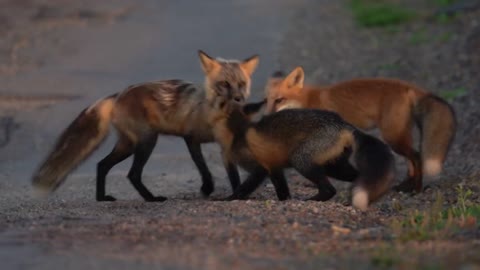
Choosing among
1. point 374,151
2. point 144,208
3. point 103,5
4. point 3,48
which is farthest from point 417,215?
point 103,5

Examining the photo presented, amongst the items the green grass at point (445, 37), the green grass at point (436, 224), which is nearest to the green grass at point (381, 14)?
the green grass at point (445, 37)

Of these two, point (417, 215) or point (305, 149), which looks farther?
point (305, 149)

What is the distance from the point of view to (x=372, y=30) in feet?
59.4

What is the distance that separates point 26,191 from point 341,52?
782cm

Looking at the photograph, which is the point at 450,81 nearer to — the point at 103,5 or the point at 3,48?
the point at 3,48

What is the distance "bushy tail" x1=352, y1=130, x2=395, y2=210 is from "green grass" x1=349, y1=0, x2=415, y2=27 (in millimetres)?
10564

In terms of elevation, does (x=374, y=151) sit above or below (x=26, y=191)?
above

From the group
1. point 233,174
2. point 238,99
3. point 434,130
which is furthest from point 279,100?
point 434,130

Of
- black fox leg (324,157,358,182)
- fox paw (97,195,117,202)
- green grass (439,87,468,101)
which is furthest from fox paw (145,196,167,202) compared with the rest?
green grass (439,87,468,101)

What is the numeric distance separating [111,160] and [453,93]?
18.2 feet

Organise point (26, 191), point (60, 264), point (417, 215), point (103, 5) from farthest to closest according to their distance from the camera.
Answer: point (103, 5) < point (26, 191) < point (417, 215) < point (60, 264)

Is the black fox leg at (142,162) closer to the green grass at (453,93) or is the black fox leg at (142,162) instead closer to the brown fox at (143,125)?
the brown fox at (143,125)

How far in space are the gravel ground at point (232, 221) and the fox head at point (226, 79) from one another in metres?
0.96

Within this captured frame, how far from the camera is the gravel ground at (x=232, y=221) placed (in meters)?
5.73
